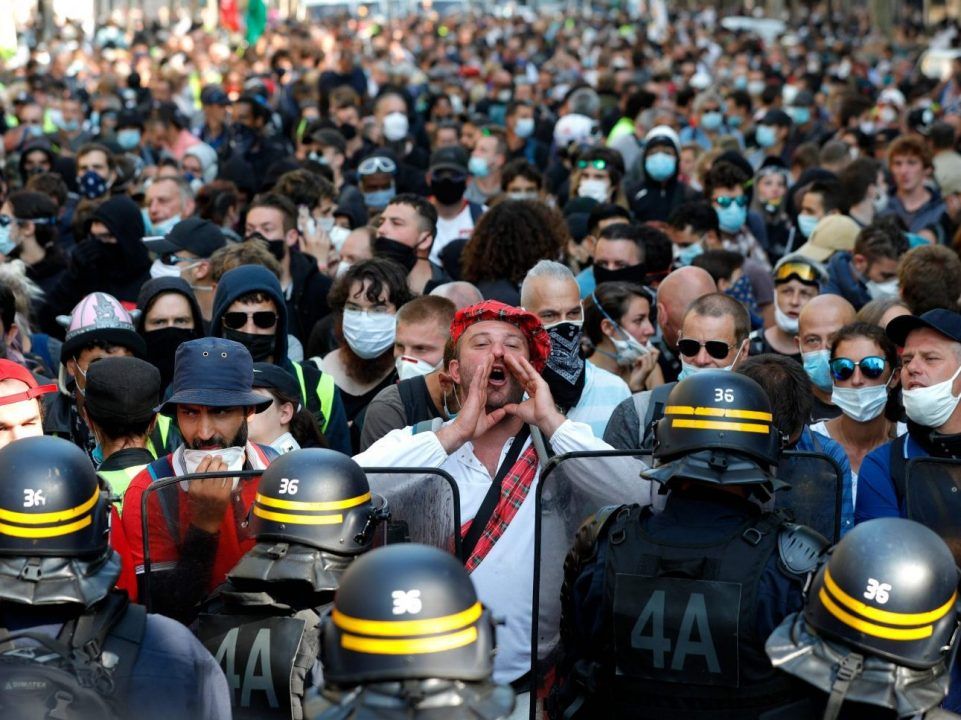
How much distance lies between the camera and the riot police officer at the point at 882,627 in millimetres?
3230

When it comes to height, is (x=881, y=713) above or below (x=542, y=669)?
above

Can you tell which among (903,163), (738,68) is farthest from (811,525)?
(738,68)

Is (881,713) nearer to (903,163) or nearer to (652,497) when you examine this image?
(652,497)

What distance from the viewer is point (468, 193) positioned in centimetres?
1270

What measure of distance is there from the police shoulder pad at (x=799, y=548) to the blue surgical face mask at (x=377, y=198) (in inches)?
319

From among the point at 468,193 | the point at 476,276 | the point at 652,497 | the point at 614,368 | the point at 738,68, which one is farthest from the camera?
the point at 738,68

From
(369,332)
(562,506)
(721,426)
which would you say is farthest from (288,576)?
(369,332)

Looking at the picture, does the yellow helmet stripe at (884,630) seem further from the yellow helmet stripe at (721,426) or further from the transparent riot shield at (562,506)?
the transparent riot shield at (562,506)

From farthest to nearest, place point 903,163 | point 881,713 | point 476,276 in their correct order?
1. point 903,163
2. point 476,276
3. point 881,713

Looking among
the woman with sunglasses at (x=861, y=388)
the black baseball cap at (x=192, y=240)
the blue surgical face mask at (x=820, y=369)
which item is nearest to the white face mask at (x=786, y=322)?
the blue surgical face mask at (x=820, y=369)

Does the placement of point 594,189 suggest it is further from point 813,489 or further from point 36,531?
point 36,531

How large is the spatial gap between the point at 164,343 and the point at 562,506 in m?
3.28

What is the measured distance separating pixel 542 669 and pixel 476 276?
4180mm

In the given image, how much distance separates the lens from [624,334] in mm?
7297
